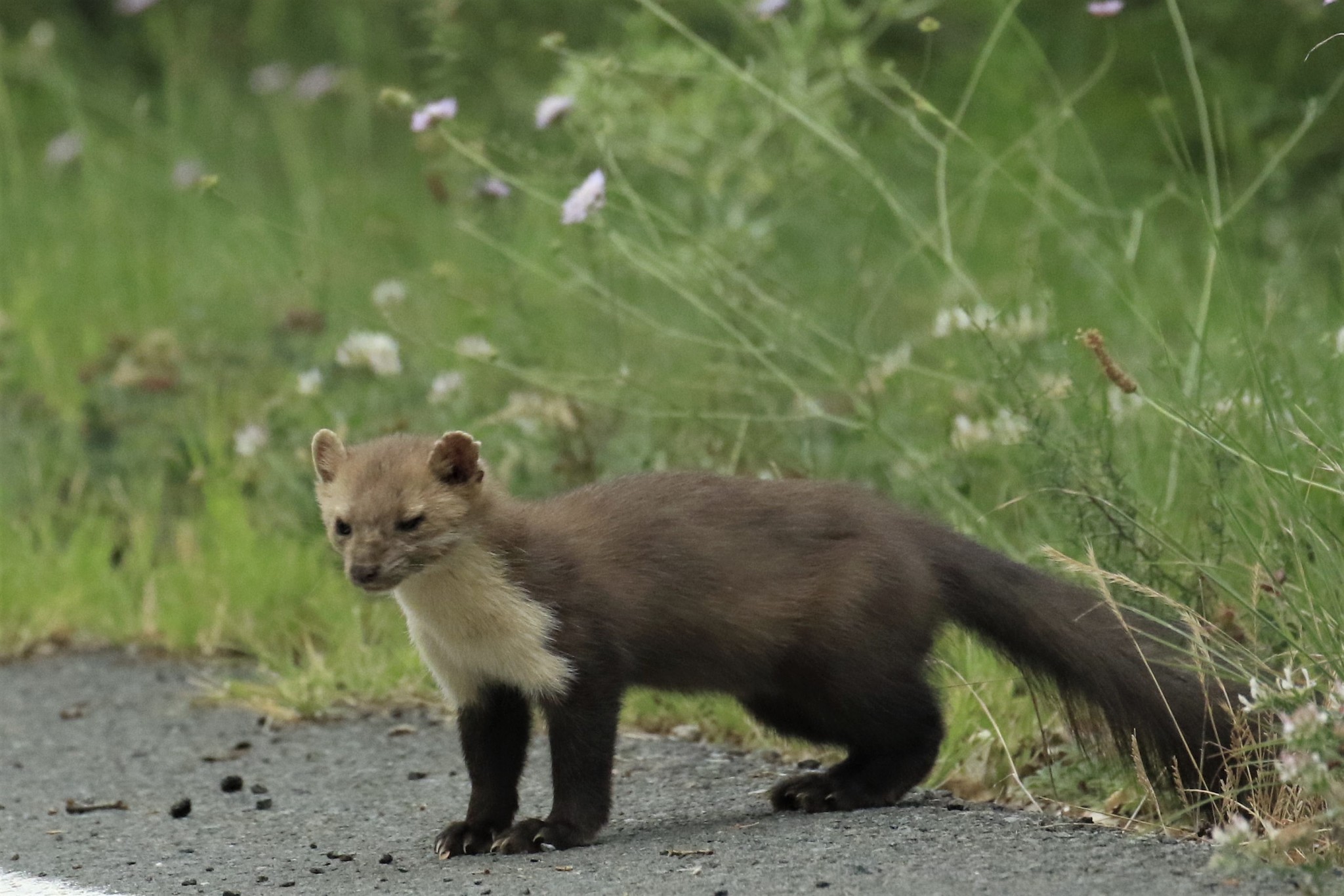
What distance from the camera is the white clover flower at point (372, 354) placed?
7012 mm

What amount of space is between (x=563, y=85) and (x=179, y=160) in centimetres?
371

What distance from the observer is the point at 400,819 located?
5059mm

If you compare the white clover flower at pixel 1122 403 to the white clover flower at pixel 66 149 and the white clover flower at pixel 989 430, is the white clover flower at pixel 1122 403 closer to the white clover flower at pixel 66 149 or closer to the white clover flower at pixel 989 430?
the white clover flower at pixel 989 430

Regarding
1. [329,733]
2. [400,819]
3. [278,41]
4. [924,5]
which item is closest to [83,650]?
[329,733]

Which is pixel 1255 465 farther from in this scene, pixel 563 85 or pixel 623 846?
pixel 563 85

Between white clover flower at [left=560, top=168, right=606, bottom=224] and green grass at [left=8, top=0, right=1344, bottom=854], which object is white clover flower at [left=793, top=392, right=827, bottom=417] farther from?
white clover flower at [left=560, top=168, right=606, bottom=224]

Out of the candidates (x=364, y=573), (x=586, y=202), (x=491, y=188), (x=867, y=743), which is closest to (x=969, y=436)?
(x=586, y=202)

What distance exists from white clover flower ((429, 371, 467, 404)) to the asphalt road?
1.34 metres

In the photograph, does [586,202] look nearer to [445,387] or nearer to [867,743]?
[445,387]

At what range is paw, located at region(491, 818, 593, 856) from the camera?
4523mm

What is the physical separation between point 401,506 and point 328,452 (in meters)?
0.41

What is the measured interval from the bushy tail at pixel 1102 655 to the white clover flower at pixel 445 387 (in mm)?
2564

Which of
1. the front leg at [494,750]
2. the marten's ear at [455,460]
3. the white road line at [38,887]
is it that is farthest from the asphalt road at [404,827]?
the marten's ear at [455,460]

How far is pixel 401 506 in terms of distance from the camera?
4555mm
